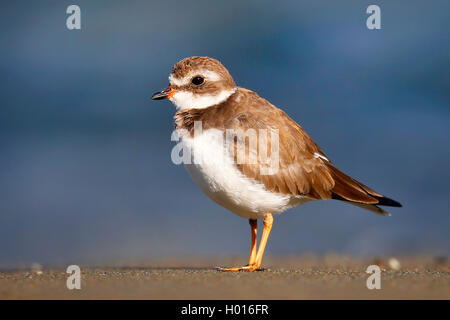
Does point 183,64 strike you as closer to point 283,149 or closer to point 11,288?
point 283,149

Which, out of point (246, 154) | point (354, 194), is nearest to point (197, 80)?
point (246, 154)

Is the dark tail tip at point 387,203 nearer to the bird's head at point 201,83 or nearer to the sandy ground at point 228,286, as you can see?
the sandy ground at point 228,286

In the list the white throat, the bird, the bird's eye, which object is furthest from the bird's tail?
the bird's eye

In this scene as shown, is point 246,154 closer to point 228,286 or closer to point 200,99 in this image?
point 200,99

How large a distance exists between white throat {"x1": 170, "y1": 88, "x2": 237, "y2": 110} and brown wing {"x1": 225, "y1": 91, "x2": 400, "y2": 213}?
0.94ft

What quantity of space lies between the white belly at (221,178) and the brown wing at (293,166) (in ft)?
0.37

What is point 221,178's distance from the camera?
660cm

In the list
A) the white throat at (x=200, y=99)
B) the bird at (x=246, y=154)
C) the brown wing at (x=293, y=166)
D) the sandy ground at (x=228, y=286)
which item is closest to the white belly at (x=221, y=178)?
the bird at (x=246, y=154)

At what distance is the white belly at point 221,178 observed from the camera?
6609 millimetres

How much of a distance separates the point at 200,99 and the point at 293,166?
1.44 meters

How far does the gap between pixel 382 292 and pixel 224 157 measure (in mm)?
2295

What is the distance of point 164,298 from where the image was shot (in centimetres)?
524

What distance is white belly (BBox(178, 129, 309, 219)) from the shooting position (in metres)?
6.61
